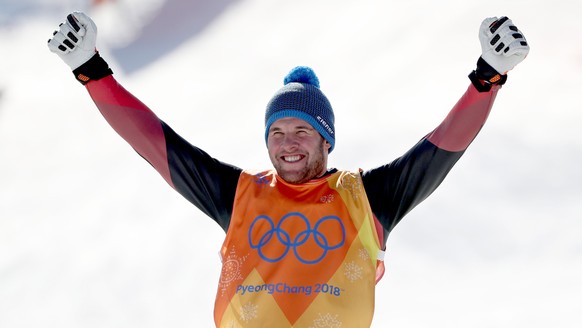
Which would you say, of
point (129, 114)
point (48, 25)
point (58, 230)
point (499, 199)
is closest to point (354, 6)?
point (499, 199)

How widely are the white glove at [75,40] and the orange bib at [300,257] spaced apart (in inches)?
43.9

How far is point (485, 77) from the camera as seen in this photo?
3.84m

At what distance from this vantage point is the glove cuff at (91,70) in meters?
4.18

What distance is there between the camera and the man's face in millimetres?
4168

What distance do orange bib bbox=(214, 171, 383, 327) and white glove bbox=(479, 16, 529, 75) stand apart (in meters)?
0.93

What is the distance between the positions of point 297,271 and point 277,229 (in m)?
0.26

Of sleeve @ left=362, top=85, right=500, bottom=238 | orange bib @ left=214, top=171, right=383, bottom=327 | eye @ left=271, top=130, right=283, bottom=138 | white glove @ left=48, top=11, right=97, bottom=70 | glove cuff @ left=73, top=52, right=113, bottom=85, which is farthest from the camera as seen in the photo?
eye @ left=271, top=130, right=283, bottom=138

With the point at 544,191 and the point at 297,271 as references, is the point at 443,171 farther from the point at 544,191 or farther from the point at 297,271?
the point at 544,191

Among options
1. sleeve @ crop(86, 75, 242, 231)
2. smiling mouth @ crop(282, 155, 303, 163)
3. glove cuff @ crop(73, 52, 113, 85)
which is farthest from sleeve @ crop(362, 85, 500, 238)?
glove cuff @ crop(73, 52, 113, 85)

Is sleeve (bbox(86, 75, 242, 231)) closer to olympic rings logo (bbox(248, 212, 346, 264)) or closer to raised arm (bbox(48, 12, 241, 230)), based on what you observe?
raised arm (bbox(48, 12, 241, 230))

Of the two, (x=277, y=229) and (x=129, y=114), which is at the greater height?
(x=129, y=114)

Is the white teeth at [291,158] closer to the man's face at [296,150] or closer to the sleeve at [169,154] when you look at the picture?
the man's face at [296,150]

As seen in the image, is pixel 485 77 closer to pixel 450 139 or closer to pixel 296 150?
pixel 450 139

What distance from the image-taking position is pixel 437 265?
25.3 ft
